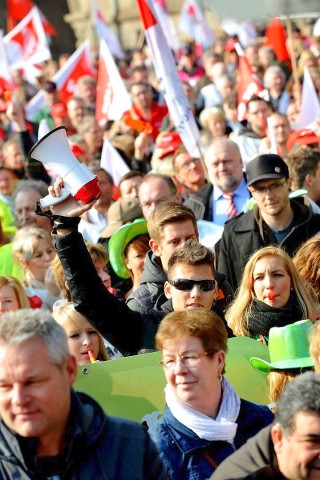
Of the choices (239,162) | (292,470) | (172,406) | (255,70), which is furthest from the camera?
(255,70)

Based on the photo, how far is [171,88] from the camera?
11.5m

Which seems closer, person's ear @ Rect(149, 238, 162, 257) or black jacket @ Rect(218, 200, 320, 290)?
person's ear @ Rect(149, 238, 162, 257)

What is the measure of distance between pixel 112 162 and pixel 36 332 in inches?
333

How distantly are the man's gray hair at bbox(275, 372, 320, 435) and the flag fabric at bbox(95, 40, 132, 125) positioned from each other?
10515mm

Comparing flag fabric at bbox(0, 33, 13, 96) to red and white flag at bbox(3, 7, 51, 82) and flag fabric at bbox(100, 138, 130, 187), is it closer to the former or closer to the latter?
red and white flag at bbox(3, 7, 51, 82)

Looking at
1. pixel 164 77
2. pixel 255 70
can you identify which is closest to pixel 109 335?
pixel 164 77

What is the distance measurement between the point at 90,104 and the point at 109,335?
11.3 m

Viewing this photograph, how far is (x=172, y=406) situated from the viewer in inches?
201

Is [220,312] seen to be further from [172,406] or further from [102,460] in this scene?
[102,460]

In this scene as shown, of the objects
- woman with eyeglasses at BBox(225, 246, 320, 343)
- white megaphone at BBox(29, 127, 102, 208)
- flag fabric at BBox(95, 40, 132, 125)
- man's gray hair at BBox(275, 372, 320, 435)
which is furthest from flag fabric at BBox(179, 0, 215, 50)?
man's gray hair at BBox(275, 372, 320, 435)

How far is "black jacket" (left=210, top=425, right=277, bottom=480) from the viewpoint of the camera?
14.0 feet

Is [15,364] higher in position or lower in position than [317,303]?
higher

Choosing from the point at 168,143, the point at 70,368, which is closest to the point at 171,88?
the point at 168,143

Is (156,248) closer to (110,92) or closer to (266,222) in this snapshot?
(266,222)
